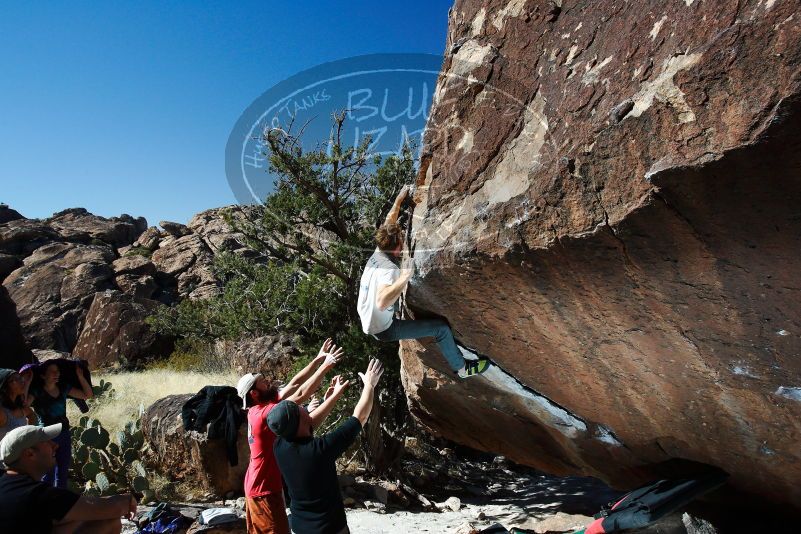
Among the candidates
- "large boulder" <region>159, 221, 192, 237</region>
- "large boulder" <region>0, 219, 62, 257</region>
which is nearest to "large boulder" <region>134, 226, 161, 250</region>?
"large boulder" <region>159, 221, 192, 237</region>

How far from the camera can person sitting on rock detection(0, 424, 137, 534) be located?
2715 millimetres

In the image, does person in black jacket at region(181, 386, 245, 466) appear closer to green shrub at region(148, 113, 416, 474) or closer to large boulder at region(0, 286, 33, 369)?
green shrub at region(148, 113, 416, 474)

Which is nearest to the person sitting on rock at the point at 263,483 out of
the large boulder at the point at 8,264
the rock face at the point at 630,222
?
the rock face at the point at 630,222

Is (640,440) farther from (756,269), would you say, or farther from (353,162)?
(353,162)

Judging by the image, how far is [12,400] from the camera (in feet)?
14.3

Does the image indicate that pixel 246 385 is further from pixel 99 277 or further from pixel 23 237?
pixel 23 237

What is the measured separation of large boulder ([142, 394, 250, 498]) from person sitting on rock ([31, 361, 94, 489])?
202 cm

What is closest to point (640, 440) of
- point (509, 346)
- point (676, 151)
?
point (509, 346)

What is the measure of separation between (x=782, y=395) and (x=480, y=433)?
3.09 metres

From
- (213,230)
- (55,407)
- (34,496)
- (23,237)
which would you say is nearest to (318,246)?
(55,407)

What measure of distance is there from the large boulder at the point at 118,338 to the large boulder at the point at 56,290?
87.6 inches

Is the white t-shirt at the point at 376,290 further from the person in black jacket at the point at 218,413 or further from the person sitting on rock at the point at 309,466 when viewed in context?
the person in black jacket at the point at 218,413

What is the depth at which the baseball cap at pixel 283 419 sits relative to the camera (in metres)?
2.92

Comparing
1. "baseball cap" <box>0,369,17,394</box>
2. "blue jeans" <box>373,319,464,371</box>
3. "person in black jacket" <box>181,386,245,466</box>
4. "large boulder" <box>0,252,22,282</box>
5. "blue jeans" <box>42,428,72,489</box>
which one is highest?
"large boulder" <box>0,252,22,282</box>
